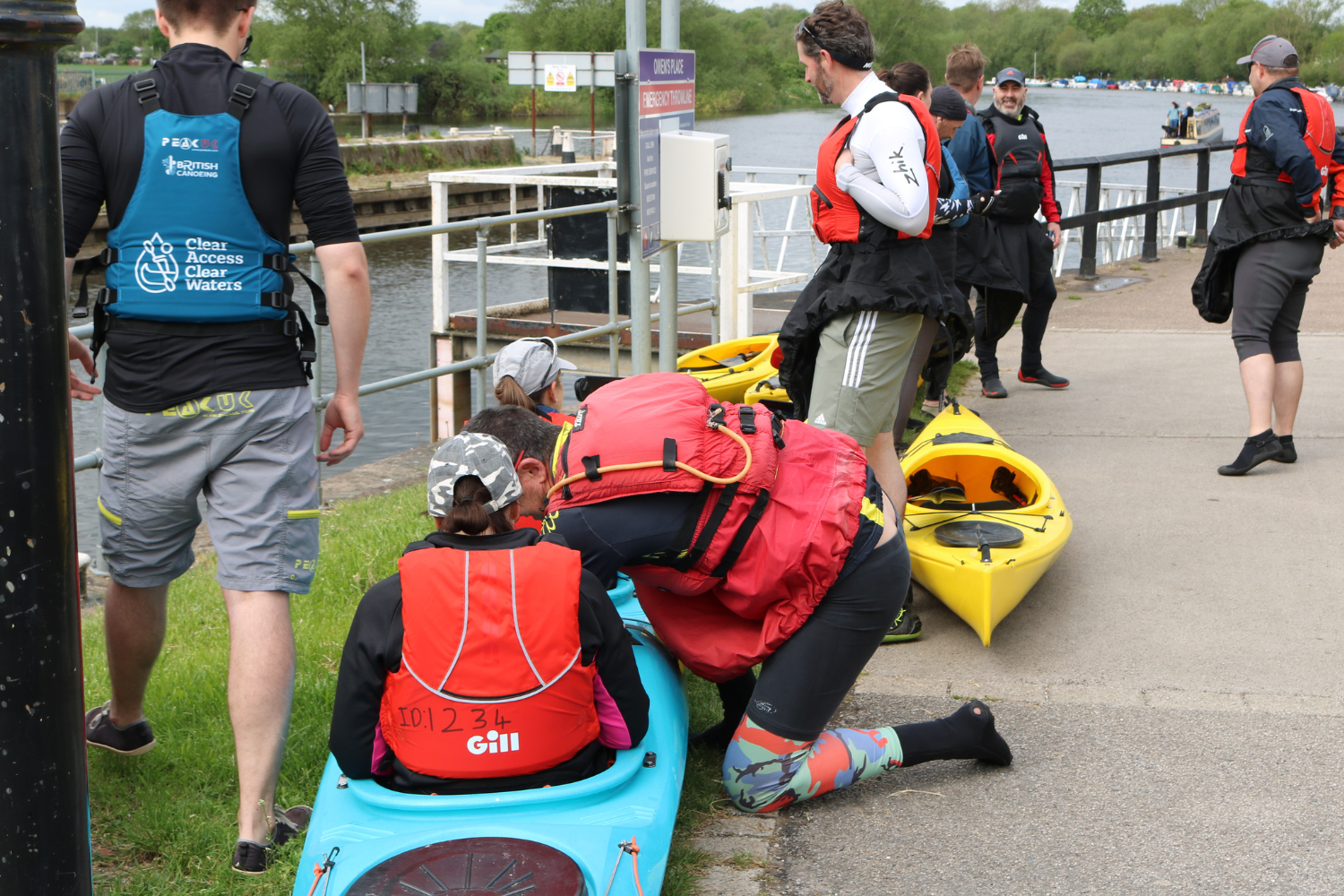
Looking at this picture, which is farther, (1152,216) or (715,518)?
(1152,216)

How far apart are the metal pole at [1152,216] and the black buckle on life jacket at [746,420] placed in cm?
1055

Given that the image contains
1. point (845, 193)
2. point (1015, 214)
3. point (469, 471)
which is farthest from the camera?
point (1015, 214)

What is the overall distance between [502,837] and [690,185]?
10.3 feet

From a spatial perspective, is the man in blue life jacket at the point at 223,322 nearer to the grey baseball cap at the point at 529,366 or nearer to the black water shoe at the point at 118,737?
the black water shoe at the point at 118,737

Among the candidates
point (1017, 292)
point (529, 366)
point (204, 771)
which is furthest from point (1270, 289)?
point (204, 771)

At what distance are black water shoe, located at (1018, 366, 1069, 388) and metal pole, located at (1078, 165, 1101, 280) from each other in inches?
160

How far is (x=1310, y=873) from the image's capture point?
2.76 meters

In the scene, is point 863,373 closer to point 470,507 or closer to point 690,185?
point 690,185

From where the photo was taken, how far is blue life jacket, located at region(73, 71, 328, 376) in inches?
102

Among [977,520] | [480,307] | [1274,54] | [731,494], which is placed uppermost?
[1274,54]

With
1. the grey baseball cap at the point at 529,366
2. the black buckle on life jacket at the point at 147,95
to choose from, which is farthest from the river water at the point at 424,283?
the black buckle on life jacket at the point at 147,95

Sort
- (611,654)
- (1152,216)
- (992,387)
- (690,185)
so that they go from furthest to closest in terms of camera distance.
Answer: (1152,216) → (992,387) → (690,185) → (611,654)

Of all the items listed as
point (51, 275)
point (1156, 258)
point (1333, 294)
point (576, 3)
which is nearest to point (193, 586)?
point (51, 275)

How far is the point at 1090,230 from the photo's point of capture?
Answer: 11.4 meters
